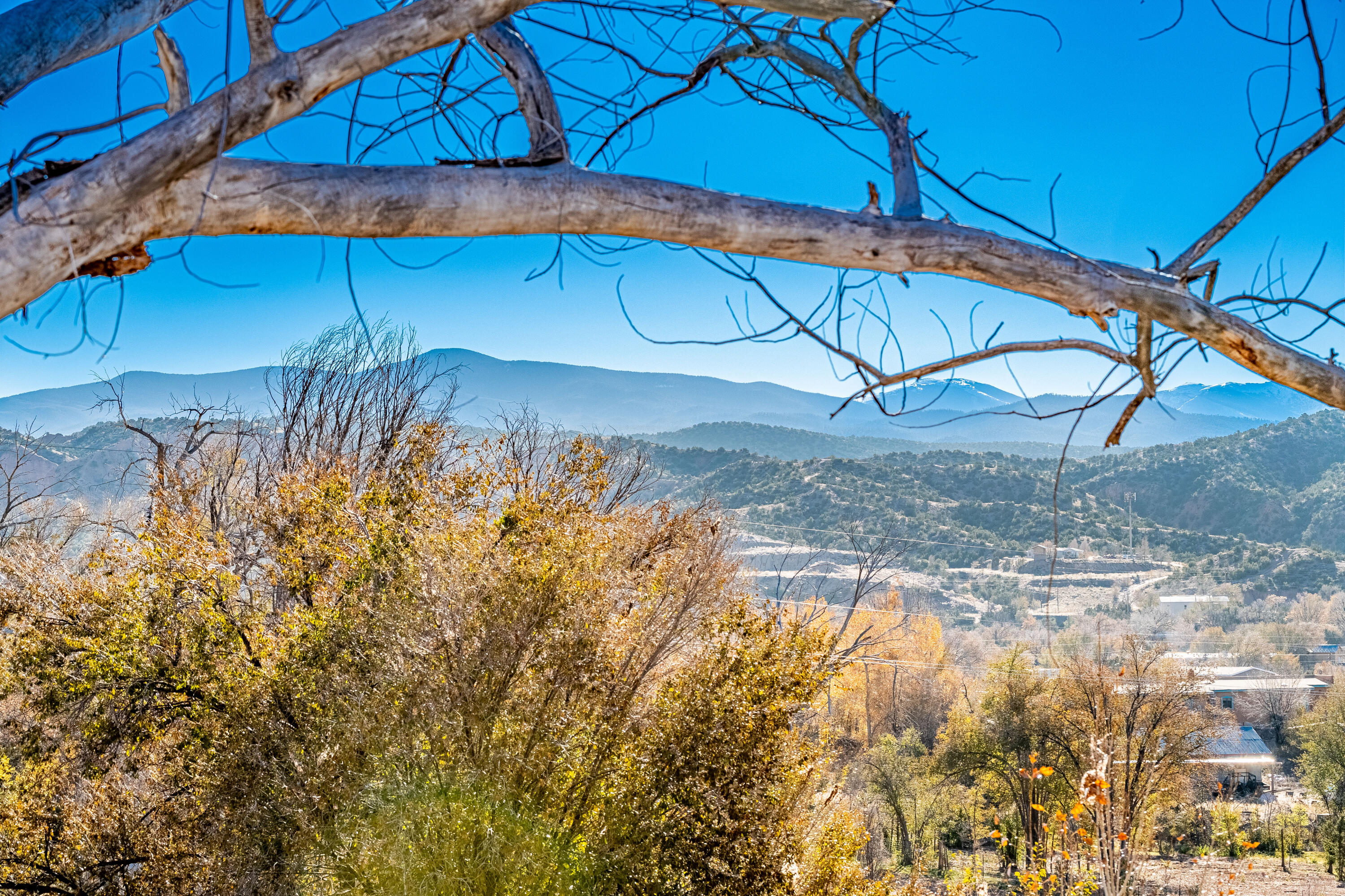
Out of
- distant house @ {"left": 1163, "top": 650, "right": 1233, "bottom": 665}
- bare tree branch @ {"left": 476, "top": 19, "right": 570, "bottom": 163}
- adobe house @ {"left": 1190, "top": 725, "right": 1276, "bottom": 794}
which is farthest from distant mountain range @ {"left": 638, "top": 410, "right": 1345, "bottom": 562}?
bare tree branch @ {"left": 476, "top": 19, "right": 570, "bottom": 163}

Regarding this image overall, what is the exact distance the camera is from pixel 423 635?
322 inches

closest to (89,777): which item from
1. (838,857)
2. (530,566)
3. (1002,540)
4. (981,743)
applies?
(530,566)

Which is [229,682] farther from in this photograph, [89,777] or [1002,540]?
[1002,540]

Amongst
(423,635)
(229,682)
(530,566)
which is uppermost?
(530,566)

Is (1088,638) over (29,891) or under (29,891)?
under

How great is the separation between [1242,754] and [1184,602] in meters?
36.3

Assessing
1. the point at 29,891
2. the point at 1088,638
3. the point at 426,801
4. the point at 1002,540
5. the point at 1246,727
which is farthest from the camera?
the point at 1002,540

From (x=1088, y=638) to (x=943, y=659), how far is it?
11263mm

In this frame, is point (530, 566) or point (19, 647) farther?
point (19, 647)

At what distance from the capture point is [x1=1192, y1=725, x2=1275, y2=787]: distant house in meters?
33.8

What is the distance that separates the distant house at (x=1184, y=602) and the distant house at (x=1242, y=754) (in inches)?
1225

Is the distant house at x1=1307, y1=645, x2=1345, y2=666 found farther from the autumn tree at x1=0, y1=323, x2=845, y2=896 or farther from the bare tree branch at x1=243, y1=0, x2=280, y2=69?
the bare tree branch at x1=243, y1=0, x2=280, y2=69

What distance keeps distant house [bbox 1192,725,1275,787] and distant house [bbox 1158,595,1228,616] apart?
31.1 metres

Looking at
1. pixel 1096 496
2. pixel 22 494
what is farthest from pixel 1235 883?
pixel 1096 496
